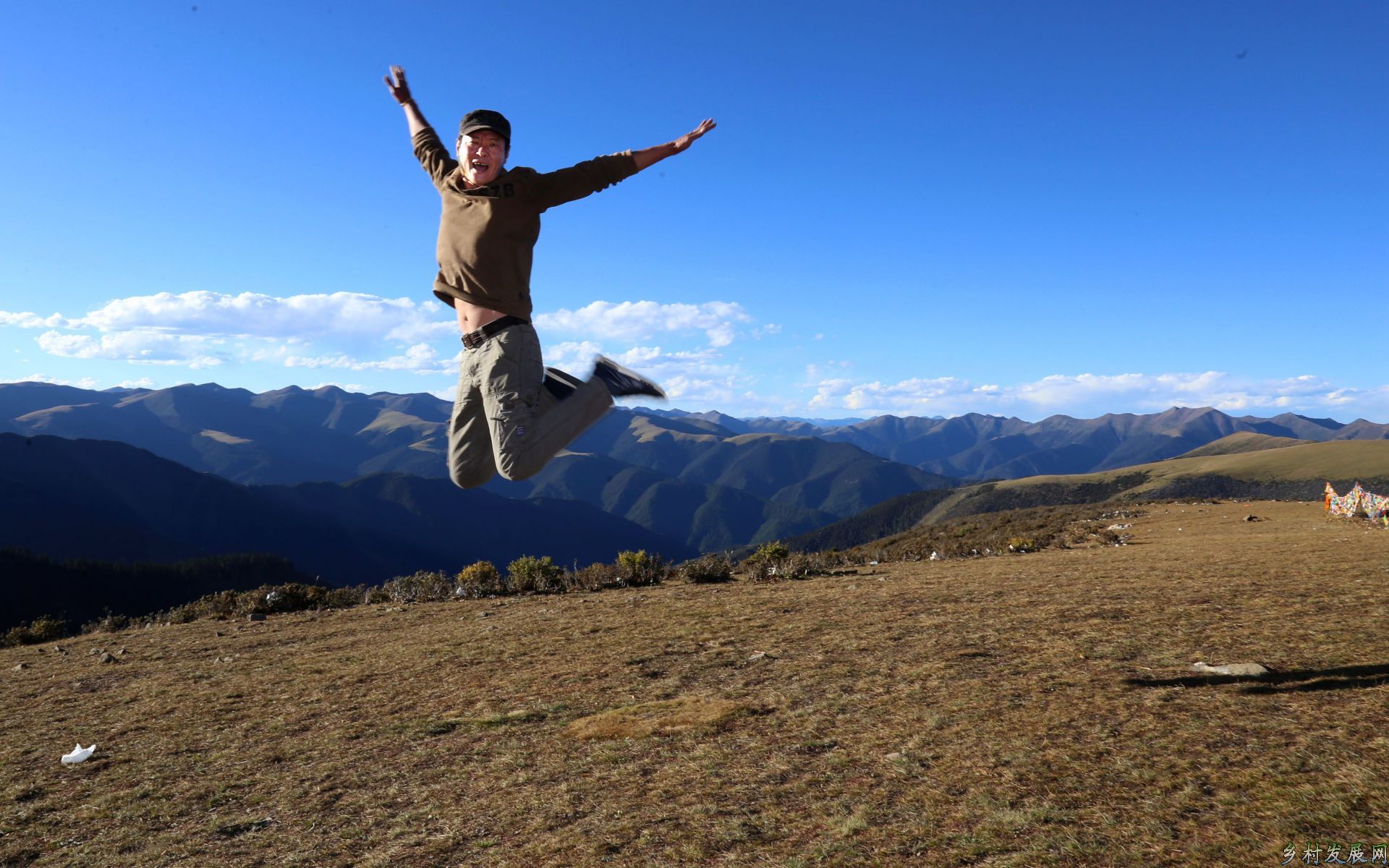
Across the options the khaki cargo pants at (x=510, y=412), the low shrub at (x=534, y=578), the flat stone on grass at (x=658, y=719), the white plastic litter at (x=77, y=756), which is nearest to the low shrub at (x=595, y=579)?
the low shrub at (x=534, y=578)

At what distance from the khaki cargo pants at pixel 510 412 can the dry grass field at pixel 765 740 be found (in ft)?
7.92

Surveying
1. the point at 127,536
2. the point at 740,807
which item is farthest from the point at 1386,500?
the point at 127,536

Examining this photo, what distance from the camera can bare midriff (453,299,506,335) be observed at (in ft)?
19.1

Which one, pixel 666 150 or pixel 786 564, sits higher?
pixel 666 150

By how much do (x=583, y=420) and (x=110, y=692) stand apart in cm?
879

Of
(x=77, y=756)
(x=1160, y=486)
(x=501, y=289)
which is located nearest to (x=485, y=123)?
(x=501, y=289)

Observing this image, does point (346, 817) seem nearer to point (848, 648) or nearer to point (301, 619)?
point (848, 648)

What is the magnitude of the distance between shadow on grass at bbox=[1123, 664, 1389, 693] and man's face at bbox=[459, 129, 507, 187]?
6.75 metres

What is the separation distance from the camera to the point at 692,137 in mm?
5797

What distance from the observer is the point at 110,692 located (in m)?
10.4

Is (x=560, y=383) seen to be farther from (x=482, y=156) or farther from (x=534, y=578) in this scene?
(x=534, y=578)

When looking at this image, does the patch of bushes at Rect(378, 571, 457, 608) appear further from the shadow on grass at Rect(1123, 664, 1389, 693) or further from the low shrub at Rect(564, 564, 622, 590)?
the shadow on grass at Rect(1123, 664, 1389, 693)

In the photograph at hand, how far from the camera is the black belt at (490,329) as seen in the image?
582cm

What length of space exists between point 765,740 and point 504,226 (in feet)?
14.5
